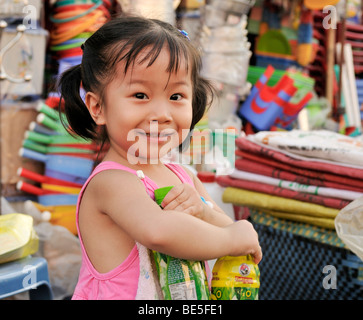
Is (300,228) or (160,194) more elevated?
(160,194)

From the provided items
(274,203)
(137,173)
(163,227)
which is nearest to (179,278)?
(163,227)

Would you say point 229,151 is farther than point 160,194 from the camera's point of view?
Yes

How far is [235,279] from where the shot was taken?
854 millimetres

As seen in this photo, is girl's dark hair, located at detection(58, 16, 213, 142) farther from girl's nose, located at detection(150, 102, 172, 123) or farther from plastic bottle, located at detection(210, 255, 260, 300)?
plastic bottle, located at detection(210, 255, 260, 300)

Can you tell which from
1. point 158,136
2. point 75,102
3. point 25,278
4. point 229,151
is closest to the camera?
point 158,136

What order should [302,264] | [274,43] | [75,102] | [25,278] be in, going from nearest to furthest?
[75,102]
[25,278]
[302,264]
[274,43]

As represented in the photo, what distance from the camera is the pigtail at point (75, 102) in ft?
3.51

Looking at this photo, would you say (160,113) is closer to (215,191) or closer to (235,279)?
(235,279)

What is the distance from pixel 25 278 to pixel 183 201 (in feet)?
1.85

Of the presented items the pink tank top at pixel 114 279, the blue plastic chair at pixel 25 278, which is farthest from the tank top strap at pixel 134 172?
the blue plastic chair at pixel 25 278

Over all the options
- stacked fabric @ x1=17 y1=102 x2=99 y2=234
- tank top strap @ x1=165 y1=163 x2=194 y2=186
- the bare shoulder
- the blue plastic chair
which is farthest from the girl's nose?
stacked fabric @ x1=17 y1=102 x2=99 y2=234

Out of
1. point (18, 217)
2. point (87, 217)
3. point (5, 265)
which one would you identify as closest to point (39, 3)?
point (18, 217)

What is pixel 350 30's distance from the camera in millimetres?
4477

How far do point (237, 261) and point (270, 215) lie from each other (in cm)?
82
